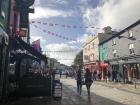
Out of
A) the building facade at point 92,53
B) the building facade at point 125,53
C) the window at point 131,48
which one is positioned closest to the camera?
the building facade at point 125,53

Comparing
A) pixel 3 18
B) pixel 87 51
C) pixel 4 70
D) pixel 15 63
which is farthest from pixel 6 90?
pixel 87 51

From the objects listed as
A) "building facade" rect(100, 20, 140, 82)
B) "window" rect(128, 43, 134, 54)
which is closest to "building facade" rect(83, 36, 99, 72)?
"building facade" rect(100, 20, 140, 82)

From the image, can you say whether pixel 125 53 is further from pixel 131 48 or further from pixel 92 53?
pixel 92 53

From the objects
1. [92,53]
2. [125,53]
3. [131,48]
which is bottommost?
[125,53]

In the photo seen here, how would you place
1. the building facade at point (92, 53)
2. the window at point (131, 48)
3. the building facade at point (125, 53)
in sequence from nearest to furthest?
the building facade at point (125, 53) → the window at point (131, 48) → the building facade at point (92, 53)

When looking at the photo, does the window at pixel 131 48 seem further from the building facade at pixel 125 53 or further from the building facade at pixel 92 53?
the building facade at pixel 92 53

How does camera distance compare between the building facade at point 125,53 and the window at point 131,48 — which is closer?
the building facade at point 125,53

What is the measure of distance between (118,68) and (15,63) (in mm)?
29007

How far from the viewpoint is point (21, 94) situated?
16.6 meters

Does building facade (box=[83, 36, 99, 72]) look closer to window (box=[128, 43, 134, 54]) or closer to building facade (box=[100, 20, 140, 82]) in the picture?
building facade (box=[100, 20, 140, 82])

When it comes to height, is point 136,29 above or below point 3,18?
above

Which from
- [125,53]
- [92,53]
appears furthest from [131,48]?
[92,53]

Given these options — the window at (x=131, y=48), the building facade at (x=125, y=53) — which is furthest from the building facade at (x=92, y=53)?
the window at (x=131, y=48)

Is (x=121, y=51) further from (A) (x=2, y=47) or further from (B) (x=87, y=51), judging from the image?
(A) (x=2, y=47)
